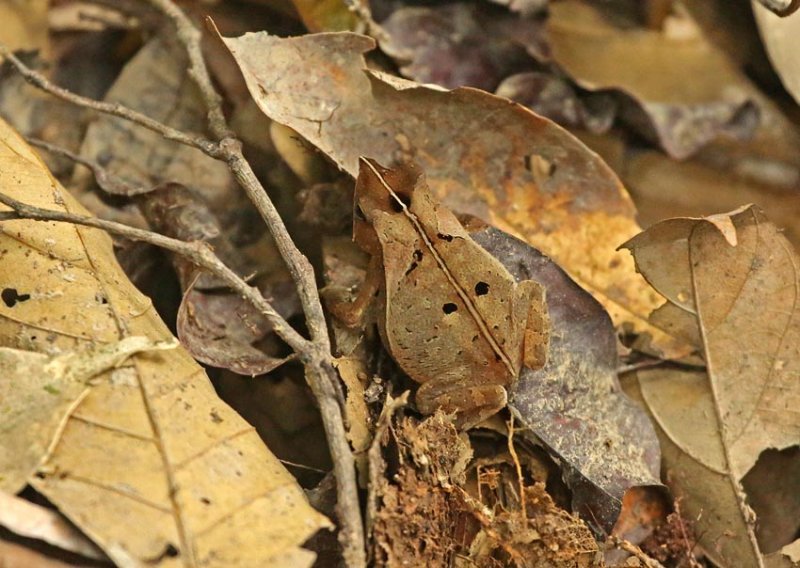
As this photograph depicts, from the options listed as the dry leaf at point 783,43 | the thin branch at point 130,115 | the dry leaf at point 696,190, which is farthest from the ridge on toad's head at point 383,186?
the dry leaf at point 783,43

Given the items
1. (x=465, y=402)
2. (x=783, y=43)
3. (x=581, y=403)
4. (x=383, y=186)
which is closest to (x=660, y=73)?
(x=783, y=43)

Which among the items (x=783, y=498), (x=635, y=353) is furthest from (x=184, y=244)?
(x=783, y=498)

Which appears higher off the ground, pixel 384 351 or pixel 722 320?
pixel 384 351

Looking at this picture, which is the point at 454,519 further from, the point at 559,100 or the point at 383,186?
the point at 559,100

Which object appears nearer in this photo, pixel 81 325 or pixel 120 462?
pixel 120 462

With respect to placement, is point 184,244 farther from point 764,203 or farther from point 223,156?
point 764,203

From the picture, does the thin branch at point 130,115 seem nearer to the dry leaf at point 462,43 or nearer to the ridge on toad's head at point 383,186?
the ridge on toad's head at point 383,186
